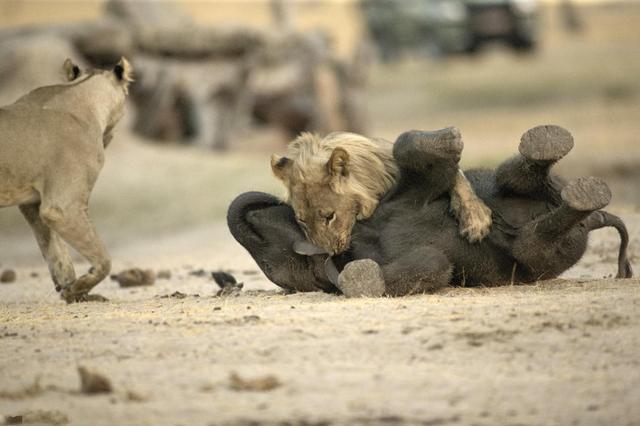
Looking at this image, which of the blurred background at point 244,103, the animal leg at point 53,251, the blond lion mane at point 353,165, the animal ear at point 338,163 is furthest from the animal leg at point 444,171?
the blurred background at point 244,103

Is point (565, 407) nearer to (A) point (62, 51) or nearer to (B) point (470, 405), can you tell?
(B) point (470, 405)

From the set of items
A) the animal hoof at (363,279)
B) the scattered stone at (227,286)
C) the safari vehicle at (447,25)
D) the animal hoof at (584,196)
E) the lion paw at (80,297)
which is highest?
the safari vehicle at (447,25)

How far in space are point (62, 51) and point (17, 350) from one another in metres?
11.6

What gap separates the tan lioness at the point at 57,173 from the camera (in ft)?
23.1

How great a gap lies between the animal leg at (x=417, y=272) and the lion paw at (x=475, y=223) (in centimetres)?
17

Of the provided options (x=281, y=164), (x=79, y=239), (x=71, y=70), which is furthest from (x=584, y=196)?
(x=71, y=70)

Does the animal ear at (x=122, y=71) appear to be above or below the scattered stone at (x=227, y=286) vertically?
above

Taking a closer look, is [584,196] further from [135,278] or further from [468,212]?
[135,278]

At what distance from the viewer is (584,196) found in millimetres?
5828

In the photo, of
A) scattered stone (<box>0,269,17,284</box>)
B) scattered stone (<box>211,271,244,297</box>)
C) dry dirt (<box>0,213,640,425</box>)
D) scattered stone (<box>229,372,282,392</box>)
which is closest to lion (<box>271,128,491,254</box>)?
dry dirt (<box>0,213,640,425</box>)

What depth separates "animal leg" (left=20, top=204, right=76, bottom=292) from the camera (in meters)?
7.50

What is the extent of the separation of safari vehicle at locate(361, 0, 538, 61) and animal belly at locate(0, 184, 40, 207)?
29905 mm

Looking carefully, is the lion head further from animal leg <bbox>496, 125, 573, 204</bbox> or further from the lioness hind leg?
the lioness hind leg

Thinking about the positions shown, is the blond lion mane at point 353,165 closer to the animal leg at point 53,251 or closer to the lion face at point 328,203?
the lion face at point 328,203
